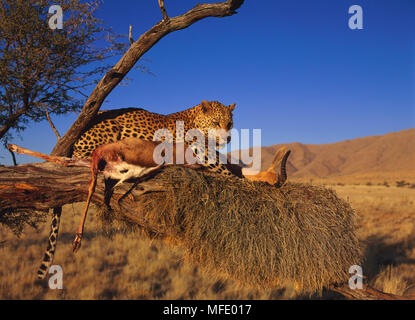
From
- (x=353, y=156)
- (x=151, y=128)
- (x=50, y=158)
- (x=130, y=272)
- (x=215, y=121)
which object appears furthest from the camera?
(x=353, y=156)

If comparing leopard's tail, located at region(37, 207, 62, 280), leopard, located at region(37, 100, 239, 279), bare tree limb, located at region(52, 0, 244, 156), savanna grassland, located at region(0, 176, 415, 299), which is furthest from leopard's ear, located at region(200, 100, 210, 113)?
leopard's tail, located at region(37, 207, 62, 280)

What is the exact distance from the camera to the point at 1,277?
23.0 feet

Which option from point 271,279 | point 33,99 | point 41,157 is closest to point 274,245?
point 271,279

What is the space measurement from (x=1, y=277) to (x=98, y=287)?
235cm

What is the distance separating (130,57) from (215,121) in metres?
1.64

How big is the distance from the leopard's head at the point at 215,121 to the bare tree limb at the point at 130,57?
133 cm

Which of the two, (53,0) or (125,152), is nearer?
(125,152)

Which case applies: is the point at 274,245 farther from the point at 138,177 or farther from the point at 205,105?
the point at 205,105

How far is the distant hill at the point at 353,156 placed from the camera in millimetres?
83875

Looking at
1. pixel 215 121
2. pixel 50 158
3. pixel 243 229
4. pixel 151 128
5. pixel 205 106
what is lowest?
pixel 243 229

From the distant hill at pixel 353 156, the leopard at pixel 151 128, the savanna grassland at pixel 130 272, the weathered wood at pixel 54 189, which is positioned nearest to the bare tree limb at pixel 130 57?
the leopard at pixel 151 128

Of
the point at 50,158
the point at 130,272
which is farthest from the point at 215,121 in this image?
the point at 130,272

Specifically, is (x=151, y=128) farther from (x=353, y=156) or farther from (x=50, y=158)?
(x=353, y=156)

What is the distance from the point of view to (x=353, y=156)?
3967 inches
